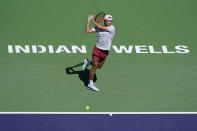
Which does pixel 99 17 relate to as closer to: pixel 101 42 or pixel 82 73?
pixel 101 42

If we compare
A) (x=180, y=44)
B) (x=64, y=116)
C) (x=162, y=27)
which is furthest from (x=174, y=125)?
(x=162, y=27)

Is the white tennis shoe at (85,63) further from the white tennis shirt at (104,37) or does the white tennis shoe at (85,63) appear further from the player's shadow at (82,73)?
the white tennis shirt at (104,37)

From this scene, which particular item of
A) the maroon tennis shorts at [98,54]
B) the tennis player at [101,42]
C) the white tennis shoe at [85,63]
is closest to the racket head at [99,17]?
the tennis player at [101,42]

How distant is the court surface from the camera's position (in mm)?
10727

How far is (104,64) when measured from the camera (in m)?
12.4

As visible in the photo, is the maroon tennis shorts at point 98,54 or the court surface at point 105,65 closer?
the court surface at point 105,65

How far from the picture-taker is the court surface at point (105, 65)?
35.2ft

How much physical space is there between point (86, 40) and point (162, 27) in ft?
9.33

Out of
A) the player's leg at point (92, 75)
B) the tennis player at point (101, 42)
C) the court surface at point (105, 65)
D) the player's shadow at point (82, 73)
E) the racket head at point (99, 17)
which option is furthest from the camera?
the player's shadow at point (82, 73)

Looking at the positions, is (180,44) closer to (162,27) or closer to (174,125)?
(162,27)

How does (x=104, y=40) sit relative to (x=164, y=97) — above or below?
above

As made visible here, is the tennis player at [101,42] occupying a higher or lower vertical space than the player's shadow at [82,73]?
higher

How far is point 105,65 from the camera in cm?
1234

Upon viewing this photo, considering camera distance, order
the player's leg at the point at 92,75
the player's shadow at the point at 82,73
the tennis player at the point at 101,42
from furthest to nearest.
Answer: the player's shadow at the point at 82,73 → the player's leg at the point at 92,75 → the tennis player at the point at 101,42
